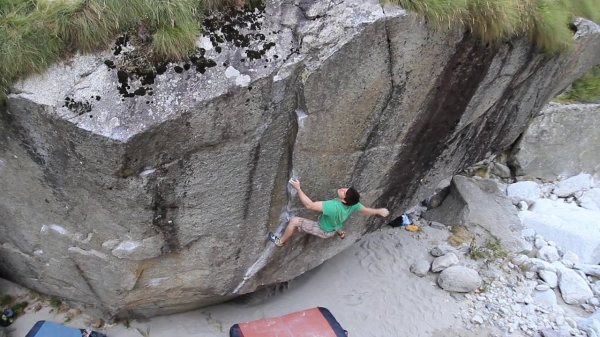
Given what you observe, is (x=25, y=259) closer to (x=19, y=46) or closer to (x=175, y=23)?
(x=19, y=46)

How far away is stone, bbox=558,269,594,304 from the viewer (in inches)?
280

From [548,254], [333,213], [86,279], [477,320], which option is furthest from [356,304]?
[86,279]

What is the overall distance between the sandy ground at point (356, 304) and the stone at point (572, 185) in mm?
3487

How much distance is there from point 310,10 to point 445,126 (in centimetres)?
250

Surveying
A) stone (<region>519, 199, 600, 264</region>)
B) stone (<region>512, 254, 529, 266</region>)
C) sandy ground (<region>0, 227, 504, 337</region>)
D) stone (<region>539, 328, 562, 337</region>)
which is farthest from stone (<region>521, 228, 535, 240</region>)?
stone (<region>539, 328, 562, 337</region>)

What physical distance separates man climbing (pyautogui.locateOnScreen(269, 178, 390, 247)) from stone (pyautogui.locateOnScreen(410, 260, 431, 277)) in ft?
7.79

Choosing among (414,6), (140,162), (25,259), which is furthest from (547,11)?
(25,259)

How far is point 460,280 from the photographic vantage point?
7090mm

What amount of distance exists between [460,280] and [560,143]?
427 centimetres

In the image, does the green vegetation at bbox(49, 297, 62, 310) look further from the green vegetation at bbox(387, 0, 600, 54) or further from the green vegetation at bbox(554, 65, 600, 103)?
the green vegetation at bbox(554, 65, 600, 103)

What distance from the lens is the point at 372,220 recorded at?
A: 6410mm

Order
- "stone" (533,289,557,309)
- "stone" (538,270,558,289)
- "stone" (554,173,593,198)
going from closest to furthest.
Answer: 1. "stone" (533,289,557,309)
2. "stone" (538,270,558,289)
3. "stone" (554,173,593,198)

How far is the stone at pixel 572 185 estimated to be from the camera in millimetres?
9219

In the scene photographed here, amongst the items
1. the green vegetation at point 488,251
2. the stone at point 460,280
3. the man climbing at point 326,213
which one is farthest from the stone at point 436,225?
the man climbing at point 326,213
